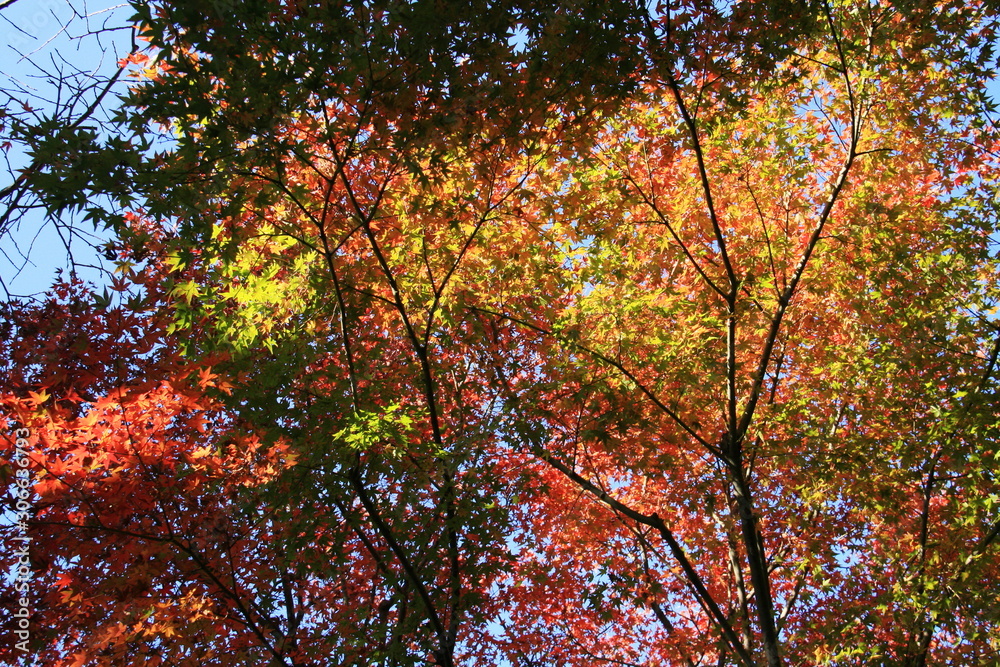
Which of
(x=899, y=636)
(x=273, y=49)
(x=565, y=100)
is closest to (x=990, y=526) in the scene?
(x=899, y=636)

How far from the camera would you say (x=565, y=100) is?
5785mm

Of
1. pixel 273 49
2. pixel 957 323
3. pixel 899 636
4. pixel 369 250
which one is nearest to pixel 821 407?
pixel 957 323

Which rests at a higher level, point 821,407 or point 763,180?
point 763,180

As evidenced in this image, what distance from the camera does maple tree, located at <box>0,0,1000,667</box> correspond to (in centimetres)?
525

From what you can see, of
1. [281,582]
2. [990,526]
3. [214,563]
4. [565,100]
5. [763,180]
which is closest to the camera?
[565,100]

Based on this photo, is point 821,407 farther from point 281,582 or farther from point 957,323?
point 281,582

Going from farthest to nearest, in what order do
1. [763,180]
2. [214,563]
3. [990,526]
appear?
[763,180] → [990,526] → [214,563]

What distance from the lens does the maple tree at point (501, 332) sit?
5246mm

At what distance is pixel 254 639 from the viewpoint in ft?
22.8

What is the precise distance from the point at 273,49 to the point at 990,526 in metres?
8.27

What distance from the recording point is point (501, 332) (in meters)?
8.96

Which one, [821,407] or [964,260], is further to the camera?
[821,407]

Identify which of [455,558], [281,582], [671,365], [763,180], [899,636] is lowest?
[899,636]

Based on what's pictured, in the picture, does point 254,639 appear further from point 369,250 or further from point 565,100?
point 565,100
